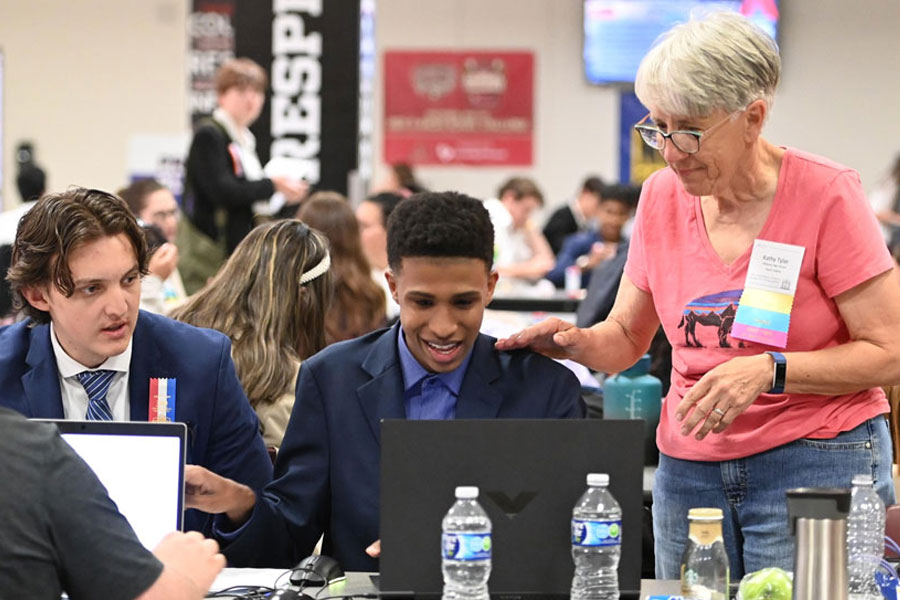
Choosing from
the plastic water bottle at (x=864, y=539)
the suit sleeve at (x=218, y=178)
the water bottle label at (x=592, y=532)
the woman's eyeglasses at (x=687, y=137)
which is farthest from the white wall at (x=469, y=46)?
the water bottle label at (x=592, y=532)

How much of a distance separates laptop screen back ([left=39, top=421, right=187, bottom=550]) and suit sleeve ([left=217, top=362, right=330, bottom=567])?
0.30 metres

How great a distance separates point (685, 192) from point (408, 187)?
6.55 m

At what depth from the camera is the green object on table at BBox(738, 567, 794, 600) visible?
5.86ft

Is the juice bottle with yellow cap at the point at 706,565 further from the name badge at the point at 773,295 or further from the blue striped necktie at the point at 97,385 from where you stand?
the blue striped necktie at the point at 97,385

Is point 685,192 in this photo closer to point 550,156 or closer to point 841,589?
point 841,589

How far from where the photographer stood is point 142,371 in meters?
2.28

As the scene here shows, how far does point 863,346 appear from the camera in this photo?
6.72 ft

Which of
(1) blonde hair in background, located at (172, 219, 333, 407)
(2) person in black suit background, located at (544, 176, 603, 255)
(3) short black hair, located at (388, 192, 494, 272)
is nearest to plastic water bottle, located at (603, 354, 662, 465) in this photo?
(1) blonde hair in background, located at (172, 219, 333, 407)

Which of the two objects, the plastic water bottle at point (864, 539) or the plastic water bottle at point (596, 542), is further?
the plastic water bottle at point (864, 539)

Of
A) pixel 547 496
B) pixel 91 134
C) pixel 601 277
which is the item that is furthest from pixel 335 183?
pixel 91 134

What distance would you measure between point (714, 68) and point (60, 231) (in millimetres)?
1158

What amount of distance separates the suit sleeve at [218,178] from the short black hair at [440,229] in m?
3.70

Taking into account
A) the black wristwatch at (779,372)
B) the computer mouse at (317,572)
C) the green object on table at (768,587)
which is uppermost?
the black wristwatch at (779,372)

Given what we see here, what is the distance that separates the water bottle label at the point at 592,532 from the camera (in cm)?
168
